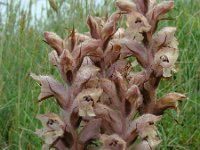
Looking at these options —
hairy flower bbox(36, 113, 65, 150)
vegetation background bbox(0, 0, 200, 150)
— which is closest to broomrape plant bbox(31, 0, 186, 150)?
hairy flower bbox(36, 113, 65, 150)

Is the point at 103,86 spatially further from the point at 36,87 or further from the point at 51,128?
the point at 36,87

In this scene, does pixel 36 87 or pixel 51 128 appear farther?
pixel 36 87

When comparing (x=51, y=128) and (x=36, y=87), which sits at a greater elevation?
(x=51, y=128)

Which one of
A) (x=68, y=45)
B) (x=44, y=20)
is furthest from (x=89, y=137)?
(x=44, y=20)

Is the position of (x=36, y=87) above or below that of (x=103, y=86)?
below

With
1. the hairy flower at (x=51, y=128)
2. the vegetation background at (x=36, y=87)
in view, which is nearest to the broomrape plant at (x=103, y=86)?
the hairy flower at (x=51, y=128)

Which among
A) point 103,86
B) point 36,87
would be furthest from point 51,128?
point 36,87

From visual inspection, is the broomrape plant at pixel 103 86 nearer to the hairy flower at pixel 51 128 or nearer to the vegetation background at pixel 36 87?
the hairy flower at pixel 51 128

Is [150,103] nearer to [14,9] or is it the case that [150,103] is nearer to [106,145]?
[106,145]

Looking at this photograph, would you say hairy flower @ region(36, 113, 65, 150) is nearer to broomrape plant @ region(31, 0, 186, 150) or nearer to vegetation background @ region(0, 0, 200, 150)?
broomrape plant @ region(31, 0, 186, 150)
